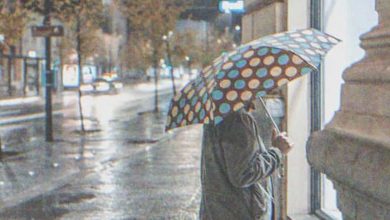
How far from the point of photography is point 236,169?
457cm

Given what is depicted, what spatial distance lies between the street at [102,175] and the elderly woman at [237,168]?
5.36 meters

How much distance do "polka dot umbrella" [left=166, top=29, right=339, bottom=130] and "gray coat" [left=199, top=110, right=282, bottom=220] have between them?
0.17 metres

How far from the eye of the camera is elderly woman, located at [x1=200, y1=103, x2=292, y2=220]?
4582 millimetres

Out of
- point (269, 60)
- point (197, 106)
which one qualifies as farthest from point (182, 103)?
point (269, 60)

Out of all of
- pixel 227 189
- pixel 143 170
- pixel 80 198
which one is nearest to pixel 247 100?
pixel 227 189

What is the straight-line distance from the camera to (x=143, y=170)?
15.1m

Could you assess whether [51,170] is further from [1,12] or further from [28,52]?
[28,52]

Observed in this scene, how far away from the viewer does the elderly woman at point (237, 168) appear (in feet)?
15.0

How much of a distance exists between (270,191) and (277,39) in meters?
0.93

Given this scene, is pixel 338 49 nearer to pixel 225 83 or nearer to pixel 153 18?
pixel 225 83

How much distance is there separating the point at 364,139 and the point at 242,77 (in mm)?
768

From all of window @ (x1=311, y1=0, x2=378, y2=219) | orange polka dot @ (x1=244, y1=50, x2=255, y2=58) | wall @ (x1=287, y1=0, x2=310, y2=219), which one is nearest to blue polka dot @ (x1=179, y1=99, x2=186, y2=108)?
orange polka dot @ (x1=244, y1=50, x2=255, y2=58)

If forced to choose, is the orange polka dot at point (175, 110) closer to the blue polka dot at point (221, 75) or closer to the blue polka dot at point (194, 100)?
the blue polka dot at point (194, 100)

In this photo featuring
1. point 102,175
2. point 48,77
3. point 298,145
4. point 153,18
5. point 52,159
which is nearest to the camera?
point 298,145
